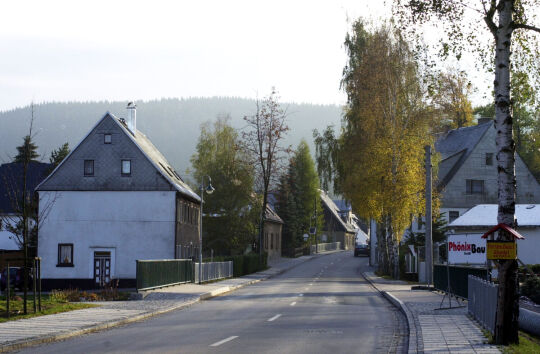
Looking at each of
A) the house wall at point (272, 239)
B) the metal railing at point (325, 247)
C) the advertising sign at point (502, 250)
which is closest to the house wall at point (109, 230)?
the house wall at point (272, 239)

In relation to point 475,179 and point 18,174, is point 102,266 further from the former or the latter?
point 475,179

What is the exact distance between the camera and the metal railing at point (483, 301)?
14.4 metres

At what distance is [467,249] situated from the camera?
29.8 metres

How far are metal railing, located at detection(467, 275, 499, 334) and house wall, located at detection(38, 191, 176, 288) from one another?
103 ft

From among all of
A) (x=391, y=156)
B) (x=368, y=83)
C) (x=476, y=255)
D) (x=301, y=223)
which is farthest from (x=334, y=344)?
(x=301, y=223)

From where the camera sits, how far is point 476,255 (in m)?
29.5

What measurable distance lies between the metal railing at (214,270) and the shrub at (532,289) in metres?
19.2

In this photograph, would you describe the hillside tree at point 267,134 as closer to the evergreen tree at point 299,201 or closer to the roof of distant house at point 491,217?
the roof of distant house at point 491,217

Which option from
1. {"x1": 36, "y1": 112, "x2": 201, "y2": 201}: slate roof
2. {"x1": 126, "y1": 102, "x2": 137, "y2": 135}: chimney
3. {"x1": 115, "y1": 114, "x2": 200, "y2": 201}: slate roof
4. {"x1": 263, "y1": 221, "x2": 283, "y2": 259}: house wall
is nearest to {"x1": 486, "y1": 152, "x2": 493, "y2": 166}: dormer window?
{"x1": 263, "y1": 221, "x2": 283, "y2": 259}: house wall

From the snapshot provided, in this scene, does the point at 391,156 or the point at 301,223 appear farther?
the point at 301,223

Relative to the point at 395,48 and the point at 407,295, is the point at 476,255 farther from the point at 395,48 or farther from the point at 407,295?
the point at 395,48

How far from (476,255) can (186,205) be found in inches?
1102

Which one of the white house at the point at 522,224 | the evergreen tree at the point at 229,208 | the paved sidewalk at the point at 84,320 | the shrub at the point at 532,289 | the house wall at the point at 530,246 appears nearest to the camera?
the paved sidewalk at the point at 84,320

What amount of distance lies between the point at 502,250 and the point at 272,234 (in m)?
70.4
